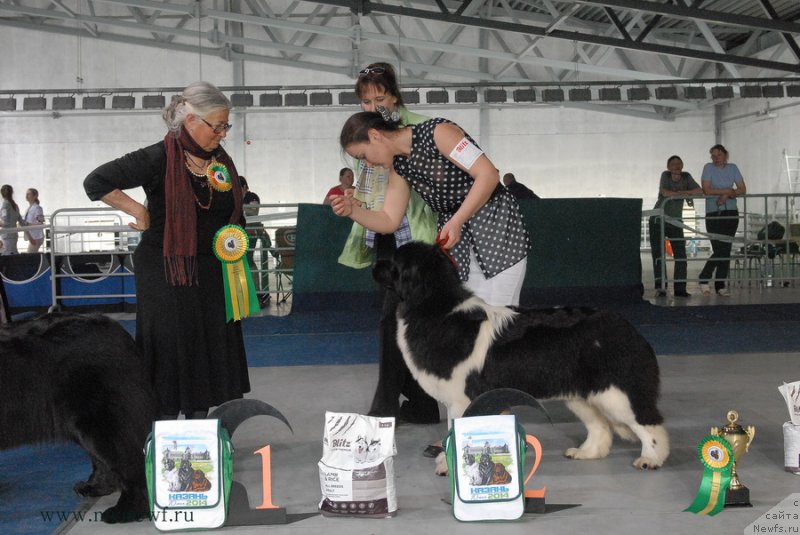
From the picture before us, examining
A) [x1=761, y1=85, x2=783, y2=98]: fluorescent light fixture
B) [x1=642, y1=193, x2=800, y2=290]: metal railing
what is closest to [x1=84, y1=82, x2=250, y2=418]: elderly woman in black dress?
[x1=642, y1=193, x2=800, y2=290]: metal railing

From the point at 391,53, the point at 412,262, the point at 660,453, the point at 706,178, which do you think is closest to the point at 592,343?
the point at 660,453

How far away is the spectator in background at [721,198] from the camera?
9836mm

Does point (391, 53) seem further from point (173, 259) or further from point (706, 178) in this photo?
point (173, 259)

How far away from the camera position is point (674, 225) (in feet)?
33.0

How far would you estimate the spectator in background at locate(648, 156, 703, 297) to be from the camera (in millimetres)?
10102

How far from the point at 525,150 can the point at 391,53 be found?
175 inches

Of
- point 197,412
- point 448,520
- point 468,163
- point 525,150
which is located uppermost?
point 525,150

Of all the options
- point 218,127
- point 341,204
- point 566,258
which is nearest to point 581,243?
point 566,258

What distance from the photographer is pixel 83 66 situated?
19703mm

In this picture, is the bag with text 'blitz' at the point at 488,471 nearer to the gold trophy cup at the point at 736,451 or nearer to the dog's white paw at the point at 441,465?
the dog's white paw at the point at 441,465

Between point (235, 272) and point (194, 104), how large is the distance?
76 centimetres

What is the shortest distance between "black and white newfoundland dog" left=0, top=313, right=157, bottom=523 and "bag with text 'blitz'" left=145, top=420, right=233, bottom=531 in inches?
5.0

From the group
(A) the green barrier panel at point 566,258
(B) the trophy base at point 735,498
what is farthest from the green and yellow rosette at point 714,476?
(A) the green barrier panel at point 566,258

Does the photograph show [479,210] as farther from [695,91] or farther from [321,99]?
[695,91]
